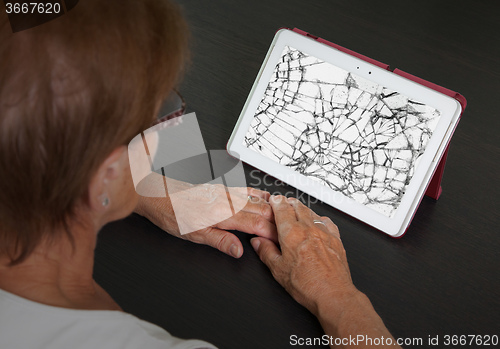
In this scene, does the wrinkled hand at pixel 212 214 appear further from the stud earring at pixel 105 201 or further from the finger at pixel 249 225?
the stud earring at pixel 105 201

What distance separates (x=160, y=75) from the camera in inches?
23.0

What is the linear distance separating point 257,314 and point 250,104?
43 cm

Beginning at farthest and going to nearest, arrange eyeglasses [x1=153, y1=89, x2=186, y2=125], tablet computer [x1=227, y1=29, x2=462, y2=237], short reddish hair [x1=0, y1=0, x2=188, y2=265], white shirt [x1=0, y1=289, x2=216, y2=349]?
tablet computer [x1=227, y1=29, x2=462, y2=237] < eyeglasses [x1=153, y1=89, x2=186, y2=125] < white shirt [x1=0, y1=289, x2=216, y2=349] < short reddish hair [x1=0, y1=0, x2=188, y2=265]

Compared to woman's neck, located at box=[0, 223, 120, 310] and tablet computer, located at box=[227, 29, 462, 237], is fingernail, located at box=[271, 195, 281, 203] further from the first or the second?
woman's neck, located at box=[0, 223, 120, 310]

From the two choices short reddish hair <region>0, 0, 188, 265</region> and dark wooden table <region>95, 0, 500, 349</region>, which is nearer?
short reddish hair <region>0, 0, 188, 265</region>

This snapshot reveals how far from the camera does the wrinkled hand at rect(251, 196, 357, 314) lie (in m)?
0.87

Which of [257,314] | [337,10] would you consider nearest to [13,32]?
[257,314]

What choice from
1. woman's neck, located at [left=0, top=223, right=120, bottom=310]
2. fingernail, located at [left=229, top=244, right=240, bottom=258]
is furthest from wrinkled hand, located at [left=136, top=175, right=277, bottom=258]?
woman's neck, located at [left=0, top=223, right=120, bottom=310]

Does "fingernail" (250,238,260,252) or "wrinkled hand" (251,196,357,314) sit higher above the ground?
"wrinkled hand" (251,196,357,314)

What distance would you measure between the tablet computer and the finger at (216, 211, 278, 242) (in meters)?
0.11

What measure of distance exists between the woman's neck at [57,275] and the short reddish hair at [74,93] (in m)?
0.08

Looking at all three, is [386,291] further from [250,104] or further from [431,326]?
[250,104]

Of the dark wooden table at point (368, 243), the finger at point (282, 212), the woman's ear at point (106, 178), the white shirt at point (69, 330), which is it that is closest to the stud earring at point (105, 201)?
the woman's ear at point (106, 178)

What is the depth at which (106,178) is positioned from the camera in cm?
62
